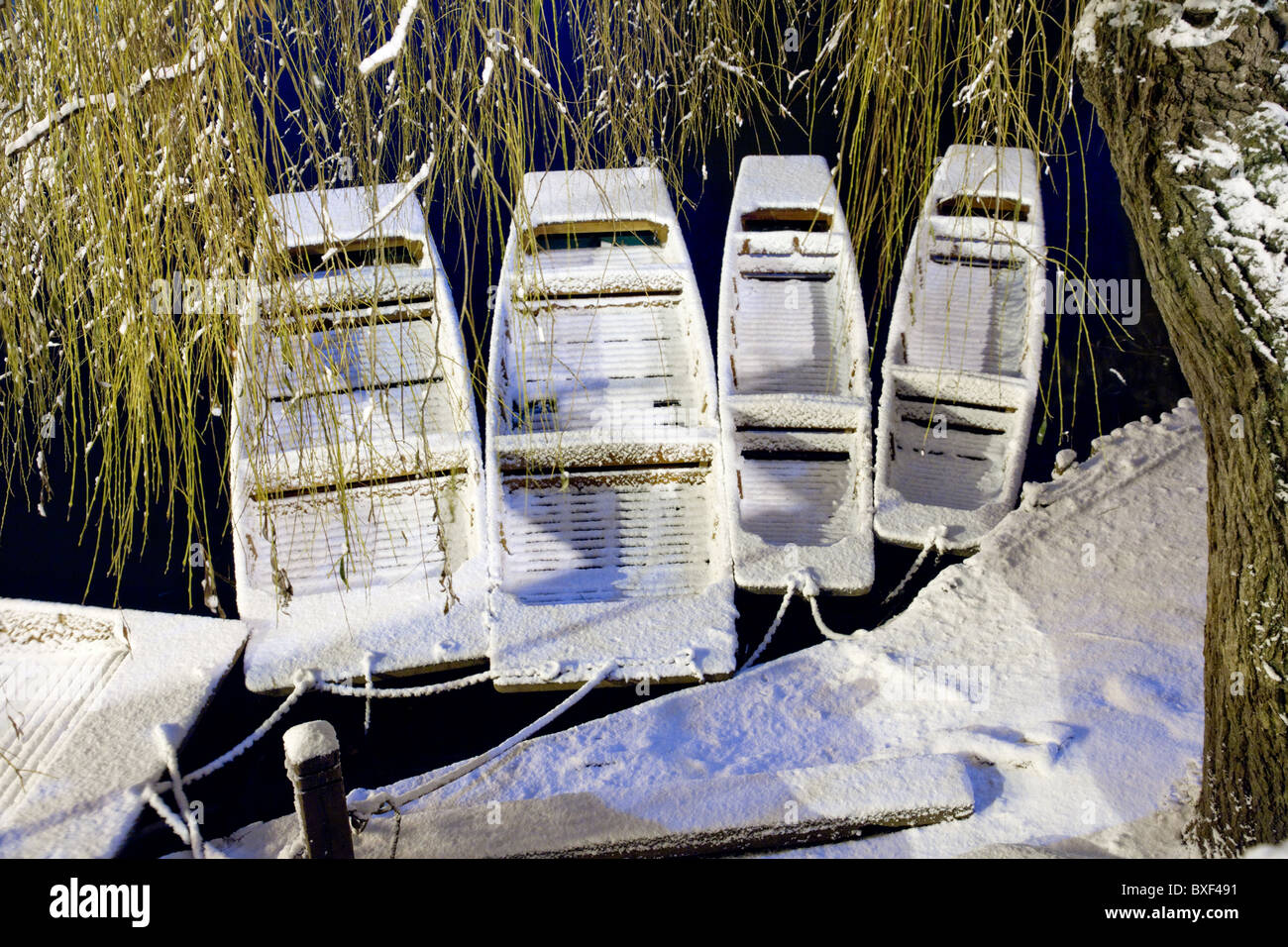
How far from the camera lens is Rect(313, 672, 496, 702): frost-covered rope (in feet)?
11.7

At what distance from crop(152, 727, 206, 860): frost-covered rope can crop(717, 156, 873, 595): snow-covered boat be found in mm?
2119

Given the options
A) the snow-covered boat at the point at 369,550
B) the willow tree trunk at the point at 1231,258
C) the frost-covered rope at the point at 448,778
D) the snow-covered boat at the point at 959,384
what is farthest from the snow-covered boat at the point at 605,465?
the willow tree trunk at the point at 1231,258

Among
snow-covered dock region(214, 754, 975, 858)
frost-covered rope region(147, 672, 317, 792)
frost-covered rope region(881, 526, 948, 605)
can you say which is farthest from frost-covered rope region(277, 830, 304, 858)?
frost-covered rope region(881, 526, 948, 605)

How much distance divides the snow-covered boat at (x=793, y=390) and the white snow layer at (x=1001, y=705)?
45 centimetres

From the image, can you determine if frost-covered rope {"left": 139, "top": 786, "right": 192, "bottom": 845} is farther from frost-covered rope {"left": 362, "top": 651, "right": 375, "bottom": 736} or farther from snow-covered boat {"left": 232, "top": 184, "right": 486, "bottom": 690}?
frost-covered rope {"left": 362, "top": 651, "right": 375, "bottom": 736}

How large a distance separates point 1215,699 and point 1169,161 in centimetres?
119

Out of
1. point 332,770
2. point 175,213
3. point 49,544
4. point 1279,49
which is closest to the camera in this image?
point 1279,49

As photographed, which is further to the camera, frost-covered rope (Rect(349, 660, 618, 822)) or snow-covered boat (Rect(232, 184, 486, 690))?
snow-covered boat (Rect(232, 184, 486, 690))

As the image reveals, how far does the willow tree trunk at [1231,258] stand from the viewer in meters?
1.71

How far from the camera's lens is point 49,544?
5.04 m

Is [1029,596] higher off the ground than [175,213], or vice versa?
[175,213]

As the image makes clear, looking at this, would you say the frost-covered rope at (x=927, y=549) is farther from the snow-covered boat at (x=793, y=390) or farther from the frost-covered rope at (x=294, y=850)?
the frost-covered rope at (x=294, y=850)

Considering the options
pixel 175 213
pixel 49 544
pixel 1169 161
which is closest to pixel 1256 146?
pixel 1169 161
